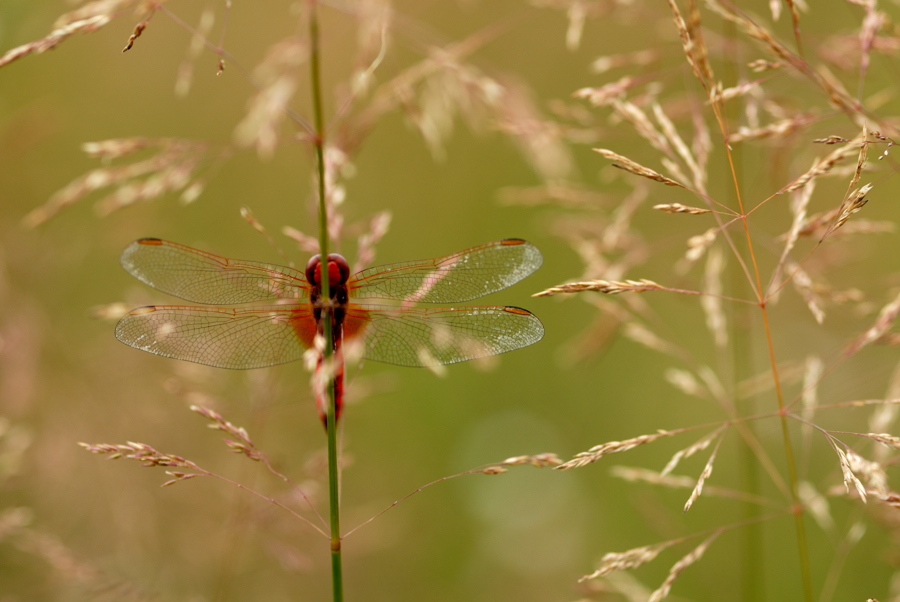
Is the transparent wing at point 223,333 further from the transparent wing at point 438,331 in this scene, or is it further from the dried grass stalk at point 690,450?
the dried grass stalk at point 690,450

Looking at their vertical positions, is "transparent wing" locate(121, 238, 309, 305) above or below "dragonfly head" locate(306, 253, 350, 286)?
below

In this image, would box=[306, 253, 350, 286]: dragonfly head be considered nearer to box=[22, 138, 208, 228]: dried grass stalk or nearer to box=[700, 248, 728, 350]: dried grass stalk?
box=[22, 138, 208, 228]: dried grass stalk

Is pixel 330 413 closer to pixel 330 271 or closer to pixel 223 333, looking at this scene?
pixel 330 271

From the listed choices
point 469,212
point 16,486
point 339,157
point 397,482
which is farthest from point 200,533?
point 469,212

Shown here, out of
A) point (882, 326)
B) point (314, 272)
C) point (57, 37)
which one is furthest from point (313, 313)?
point (882, 326)

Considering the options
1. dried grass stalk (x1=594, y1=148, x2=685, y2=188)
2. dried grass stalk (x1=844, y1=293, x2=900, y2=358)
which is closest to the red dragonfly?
dried grass stalk (x1=594, y1=148, x2=685, y2=188)

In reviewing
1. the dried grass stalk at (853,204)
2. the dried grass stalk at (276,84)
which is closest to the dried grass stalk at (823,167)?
the dried grass stalk at (853,204)
